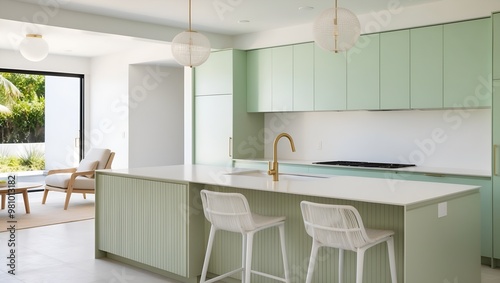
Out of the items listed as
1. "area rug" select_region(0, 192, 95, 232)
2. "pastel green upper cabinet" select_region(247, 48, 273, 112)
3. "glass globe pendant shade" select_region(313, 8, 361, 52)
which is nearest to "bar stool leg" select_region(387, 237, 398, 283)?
"glass globe pendant shade" select_region(313, 8, 361, 52)

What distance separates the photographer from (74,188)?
25.2 ft

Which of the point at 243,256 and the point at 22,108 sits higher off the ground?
the point at 22,108

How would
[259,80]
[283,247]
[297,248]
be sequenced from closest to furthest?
[283,247] → [297,248] → [259,80]

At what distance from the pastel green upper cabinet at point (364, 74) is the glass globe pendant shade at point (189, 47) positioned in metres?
2.07

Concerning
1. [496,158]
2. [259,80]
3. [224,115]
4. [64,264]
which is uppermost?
[259,80]

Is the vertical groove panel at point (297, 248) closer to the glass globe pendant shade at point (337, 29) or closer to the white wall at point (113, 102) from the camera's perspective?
the glass globe pendant shade at point (337, 29)

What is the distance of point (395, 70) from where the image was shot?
5.31 m

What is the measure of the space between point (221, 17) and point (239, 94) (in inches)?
45.2

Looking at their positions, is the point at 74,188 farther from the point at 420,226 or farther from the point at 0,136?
the point at 420,226

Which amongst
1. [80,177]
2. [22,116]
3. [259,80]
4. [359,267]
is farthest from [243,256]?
[22,116]

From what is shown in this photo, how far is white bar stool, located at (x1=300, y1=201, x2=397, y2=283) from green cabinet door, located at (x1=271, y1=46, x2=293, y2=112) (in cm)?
351

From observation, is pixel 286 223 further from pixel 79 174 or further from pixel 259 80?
pixel 79 174

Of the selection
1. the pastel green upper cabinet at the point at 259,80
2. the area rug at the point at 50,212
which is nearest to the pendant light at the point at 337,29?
the pastel green upper cabinet at the point at 259,80

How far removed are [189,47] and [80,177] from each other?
4.46 meters
